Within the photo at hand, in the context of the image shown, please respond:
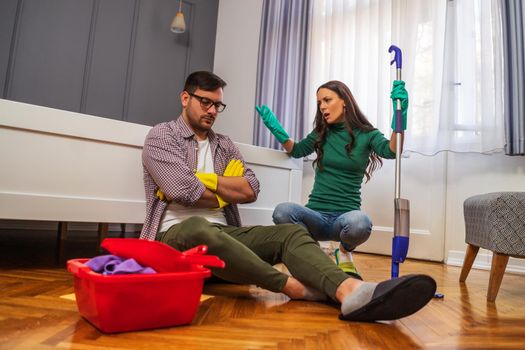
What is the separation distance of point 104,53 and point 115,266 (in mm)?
2989

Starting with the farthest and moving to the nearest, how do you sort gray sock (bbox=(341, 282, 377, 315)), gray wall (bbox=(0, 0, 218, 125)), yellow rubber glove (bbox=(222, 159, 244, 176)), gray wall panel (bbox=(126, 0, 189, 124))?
gray wall panel (bbox=(126, 0, 189, 124)), gray wall (bbox=(0, 0, 218, 125)), yellow rubber glove (bbox=(222, 159, 244, 176)), gray sock (bbox=(341, 282, 377, 315))

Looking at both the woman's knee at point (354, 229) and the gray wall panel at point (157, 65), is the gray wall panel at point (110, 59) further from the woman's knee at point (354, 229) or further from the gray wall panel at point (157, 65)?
the woman's knee at point (354, 229)

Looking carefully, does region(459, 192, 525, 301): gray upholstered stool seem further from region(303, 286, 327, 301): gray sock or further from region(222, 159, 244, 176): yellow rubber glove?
region(222, 159, 244, 176): yellow rubber glove

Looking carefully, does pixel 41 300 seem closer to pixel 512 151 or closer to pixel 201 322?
pixel 201 322

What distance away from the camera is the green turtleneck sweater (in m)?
1.85

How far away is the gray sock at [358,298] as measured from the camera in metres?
1.02

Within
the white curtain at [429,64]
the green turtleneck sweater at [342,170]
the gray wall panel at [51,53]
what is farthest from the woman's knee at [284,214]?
the gray wall panel at [51,53]

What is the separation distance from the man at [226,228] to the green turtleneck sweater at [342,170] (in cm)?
40

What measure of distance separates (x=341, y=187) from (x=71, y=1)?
2739 mm

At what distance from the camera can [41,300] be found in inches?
45.6

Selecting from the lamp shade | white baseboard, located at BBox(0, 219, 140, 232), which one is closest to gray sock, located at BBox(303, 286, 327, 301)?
white baseboard, located at BBox(0, 219, 140, 232)

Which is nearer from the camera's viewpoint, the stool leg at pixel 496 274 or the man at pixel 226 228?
the man at pixel 226 228

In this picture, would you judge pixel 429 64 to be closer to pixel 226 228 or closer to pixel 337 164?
pixel 337 164

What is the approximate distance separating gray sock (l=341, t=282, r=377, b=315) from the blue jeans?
608 mm
